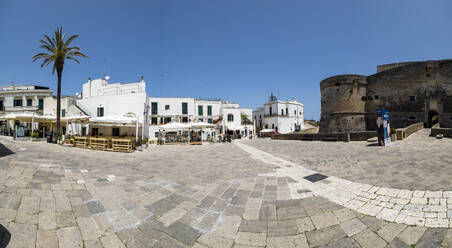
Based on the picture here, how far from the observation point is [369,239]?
8.67 ft

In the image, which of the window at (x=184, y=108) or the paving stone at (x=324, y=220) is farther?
the window at (x=184, y=108)

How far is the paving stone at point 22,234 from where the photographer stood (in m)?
2.40

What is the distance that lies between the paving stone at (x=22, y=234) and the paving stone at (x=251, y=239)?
9.28 ft

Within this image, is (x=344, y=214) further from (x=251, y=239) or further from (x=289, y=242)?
(x=251, y=239)

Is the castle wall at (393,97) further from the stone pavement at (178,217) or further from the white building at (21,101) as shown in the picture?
the white building at (21,101)

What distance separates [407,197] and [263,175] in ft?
10.7

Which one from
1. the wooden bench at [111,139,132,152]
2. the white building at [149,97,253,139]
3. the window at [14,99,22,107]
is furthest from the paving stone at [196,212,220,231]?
the window at [14,99,22,107]

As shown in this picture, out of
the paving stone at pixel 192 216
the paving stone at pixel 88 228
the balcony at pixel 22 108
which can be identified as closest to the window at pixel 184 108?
the balcony at pixel 22 108

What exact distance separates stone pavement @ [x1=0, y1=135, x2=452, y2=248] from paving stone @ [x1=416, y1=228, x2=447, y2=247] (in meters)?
0.01

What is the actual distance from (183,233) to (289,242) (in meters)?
1.65

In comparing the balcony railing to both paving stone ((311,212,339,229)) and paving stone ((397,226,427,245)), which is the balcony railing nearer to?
paving stone ((311,212,339,229))

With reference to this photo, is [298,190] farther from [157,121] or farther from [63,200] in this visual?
[157,121]

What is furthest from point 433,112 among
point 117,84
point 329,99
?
point 117,84

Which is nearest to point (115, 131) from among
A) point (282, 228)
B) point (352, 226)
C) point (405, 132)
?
point (282, 228)
